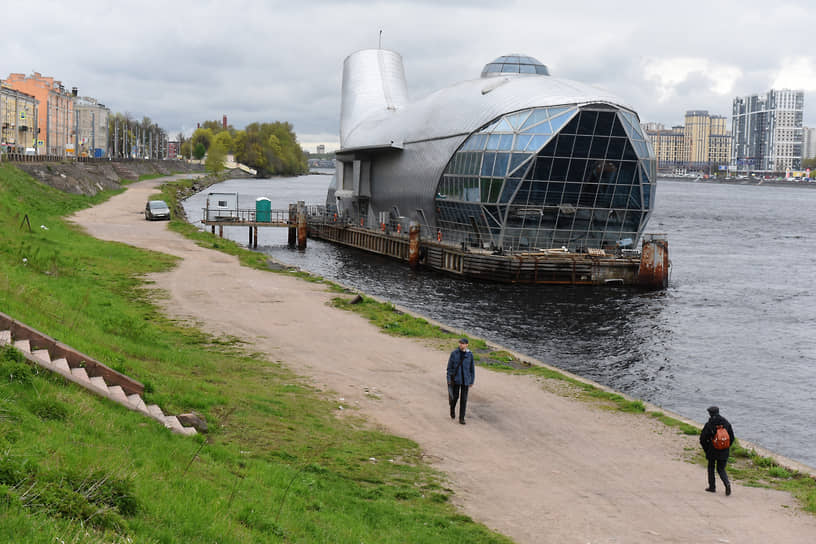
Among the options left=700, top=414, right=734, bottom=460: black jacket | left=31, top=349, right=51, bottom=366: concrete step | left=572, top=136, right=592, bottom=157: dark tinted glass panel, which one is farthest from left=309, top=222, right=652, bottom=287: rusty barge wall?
left=31, top=349, right=51, bottom=366: concrete step

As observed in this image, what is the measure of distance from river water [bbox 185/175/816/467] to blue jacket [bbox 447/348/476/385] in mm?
9636

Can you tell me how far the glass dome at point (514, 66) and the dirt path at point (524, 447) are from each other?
46.3 meters

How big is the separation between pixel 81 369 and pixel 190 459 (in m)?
3.67

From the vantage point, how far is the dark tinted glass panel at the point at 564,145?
180 ft

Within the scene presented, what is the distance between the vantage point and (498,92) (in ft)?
196

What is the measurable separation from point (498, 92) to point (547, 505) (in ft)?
160

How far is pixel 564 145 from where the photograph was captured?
181 ft

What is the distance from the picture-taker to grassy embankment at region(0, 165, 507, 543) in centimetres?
905

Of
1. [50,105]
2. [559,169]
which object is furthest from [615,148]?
[50,105]

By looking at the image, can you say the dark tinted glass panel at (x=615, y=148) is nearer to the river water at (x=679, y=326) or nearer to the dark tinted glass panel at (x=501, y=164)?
the dark tinted glass panel at (x=501, y=164)

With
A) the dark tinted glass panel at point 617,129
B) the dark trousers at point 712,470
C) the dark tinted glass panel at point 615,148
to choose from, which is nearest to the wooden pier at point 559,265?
the dark tinted glass panel at point 615,148

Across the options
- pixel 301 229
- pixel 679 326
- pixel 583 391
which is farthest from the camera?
pixel 301 229

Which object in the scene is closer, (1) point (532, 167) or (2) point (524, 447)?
(2) point (524, 447)

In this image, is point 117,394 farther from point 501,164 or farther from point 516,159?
point 501,164
